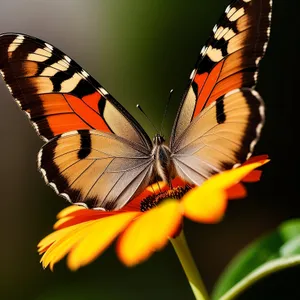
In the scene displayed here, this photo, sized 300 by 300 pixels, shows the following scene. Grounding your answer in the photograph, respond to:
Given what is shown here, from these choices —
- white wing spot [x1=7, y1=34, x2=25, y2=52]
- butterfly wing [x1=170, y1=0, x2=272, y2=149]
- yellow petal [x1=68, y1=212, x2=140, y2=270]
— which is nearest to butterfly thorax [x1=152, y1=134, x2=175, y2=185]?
butterfly wing [x1=170, y1=0, x2=272, y2=149]

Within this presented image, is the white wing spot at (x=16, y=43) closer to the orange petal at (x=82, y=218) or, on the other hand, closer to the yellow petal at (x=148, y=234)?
the orange petal at (x=82, y=218)

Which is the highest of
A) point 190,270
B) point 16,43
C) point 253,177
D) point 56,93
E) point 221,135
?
point 16,43

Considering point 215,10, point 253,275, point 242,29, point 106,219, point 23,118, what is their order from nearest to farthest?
1. point 253,275
2. point 106,219
3. point 242,29
4. point 215,10
5. point 23,118

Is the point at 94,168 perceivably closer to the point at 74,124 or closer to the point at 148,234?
the point at 74,124

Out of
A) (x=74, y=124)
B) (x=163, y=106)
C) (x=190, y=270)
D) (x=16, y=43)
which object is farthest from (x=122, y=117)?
(x=163, y=106)

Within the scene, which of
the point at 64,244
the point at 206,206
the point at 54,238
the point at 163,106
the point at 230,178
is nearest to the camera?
the point at 206,206

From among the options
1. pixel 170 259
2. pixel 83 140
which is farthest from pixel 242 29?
pixel 170 259

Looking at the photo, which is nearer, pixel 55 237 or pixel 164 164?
pixel 55 237

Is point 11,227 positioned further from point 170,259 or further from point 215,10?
point 215,10
